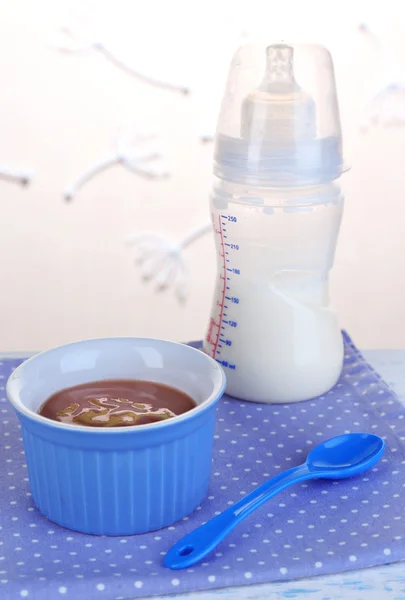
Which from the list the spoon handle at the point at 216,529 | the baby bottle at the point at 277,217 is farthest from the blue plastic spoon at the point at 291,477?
the baby bottle at the point at 277,217

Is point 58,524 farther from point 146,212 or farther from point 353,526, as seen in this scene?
point 146,212

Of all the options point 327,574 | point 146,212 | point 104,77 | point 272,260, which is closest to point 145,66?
point 104,77

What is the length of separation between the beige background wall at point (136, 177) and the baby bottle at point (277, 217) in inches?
32.1

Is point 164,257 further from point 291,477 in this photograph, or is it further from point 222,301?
point 291,477

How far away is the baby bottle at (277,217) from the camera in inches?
26.5

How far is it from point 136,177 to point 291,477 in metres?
1.06

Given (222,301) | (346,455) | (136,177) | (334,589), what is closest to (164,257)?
(136,177)

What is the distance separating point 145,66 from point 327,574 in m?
1.18

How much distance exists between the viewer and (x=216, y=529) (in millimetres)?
505

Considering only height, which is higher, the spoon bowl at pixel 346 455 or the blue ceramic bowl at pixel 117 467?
the blue ceramic bowl at pixel 117 467

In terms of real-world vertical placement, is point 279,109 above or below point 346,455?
above

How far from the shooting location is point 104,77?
1482 millimetres

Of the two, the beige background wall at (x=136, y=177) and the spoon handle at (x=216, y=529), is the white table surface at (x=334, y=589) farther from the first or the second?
the beige background wall at (x=136, y=177)

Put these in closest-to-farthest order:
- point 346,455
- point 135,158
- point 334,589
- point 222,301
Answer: point 334,589 → point 346,455 → point 222,301 → point 135,158
